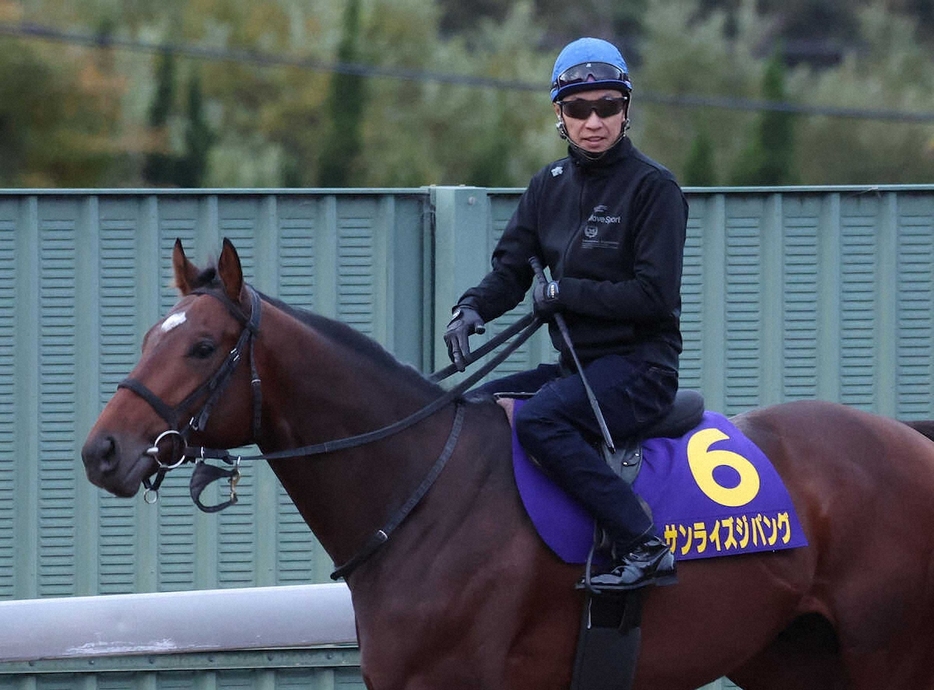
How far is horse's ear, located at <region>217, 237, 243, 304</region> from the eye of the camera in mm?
4230

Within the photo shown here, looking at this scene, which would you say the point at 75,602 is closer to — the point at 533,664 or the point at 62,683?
the point at 62,683

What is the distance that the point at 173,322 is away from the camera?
422 centimetres

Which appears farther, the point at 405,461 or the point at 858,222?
the point at 858,222

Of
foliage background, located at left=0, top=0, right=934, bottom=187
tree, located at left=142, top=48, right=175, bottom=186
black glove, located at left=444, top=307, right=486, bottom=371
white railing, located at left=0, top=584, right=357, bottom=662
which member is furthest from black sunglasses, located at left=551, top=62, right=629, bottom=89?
tree, located at left=142, top=48, right=175, bottom=186

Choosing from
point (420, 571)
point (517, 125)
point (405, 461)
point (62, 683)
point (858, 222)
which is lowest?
point (62, 683)

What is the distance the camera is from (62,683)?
6215 mm

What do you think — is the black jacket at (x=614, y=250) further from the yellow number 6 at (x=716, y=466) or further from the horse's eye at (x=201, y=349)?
the horse's eye at (x=201, y=349)

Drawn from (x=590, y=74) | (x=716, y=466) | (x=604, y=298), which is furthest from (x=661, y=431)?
(x=590, y=74)

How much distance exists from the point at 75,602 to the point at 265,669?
120cm

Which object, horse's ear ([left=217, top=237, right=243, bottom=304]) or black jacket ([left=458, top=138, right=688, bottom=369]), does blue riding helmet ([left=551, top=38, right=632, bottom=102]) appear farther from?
horse's ear ([left=217, top=237, right=243, bottom=304])

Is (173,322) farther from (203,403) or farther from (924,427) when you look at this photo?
(924,427)

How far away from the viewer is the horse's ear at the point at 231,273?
13.9 ft

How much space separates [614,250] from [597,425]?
0.56 meters

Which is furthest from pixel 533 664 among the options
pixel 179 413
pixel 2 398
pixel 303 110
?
pixel 303 110
